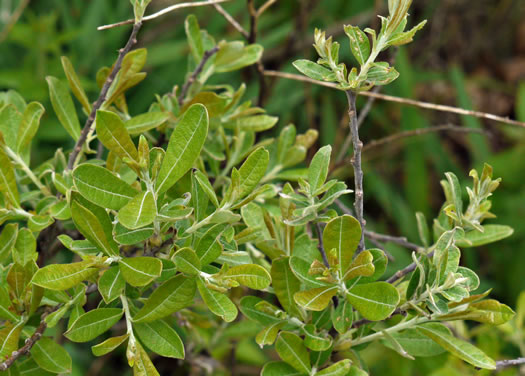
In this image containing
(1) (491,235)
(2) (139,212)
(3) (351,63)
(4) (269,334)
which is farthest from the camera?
(3) (351,63)

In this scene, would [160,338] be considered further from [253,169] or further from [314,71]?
[314,71]

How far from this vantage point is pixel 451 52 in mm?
2617

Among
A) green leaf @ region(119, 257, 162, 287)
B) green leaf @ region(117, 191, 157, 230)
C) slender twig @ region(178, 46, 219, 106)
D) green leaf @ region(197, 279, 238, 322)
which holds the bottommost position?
green leaf @ region(197, 279, 238, 322)

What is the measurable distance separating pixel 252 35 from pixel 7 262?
1.72 ft

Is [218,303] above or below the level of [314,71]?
below

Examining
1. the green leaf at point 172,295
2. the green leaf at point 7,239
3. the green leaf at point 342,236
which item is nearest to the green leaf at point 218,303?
the green leaf at point 172,295

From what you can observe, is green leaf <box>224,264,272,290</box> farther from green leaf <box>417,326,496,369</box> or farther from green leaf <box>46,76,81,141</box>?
green leaf <box>46,76,81,141</box>

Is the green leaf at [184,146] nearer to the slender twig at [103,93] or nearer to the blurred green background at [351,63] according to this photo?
the slender twig at [103,93]

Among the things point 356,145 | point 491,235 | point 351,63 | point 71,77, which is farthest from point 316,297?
point 351,63

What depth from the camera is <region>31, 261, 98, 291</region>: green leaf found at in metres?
0.51

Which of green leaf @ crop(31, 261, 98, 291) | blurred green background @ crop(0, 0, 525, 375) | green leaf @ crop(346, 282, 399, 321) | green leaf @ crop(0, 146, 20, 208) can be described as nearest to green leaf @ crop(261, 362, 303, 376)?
green leaf @ crop(346, 282, 399, 321)

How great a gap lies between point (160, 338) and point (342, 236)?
217mm

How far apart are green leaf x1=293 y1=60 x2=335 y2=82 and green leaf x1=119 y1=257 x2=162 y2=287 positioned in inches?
9.3

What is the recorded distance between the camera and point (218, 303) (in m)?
0.54
